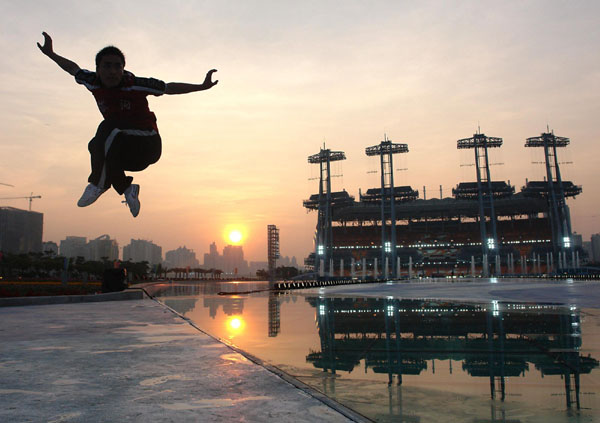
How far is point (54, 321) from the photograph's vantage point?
12.0 m

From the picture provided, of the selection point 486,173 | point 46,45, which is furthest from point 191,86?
point 486,173

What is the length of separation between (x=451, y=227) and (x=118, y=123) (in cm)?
13874

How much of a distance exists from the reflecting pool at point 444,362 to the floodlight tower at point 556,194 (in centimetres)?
11097

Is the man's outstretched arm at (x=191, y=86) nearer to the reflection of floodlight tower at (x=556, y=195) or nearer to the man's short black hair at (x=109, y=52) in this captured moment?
the man's short black hair at (x=109, y=52)

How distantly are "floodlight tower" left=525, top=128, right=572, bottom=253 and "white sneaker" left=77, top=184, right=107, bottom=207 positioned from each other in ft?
388

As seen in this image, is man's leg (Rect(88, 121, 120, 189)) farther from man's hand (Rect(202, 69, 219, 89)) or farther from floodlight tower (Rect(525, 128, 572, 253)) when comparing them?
floodlight tower (Rect(525, 128, 572, 253))

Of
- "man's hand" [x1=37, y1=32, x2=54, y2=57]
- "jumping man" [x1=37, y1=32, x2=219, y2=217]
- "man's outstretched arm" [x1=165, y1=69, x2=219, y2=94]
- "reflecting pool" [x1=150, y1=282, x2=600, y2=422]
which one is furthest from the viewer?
"man's outstretched arm" [x1=165, y1=69, x2=219, y2=94]

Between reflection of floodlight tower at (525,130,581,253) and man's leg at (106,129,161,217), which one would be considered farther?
reflection of floodlight tower at (525,130,581,253)

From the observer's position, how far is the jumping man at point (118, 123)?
5440 millimetres

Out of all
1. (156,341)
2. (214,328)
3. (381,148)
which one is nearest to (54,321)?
(214,328)

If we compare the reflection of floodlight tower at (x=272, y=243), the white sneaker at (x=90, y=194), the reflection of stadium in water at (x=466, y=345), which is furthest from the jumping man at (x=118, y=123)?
the reflection of floodlight tower at (x=272, y=243)

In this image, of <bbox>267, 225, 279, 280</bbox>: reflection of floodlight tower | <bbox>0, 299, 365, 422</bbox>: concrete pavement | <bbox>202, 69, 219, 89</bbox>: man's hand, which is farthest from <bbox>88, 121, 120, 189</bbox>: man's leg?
<bbox>267, 225, 279, 280</bbox>: reflection of floodlight tower

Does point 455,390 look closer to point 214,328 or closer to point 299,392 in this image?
point 299,392

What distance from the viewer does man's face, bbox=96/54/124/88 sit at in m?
5.19
